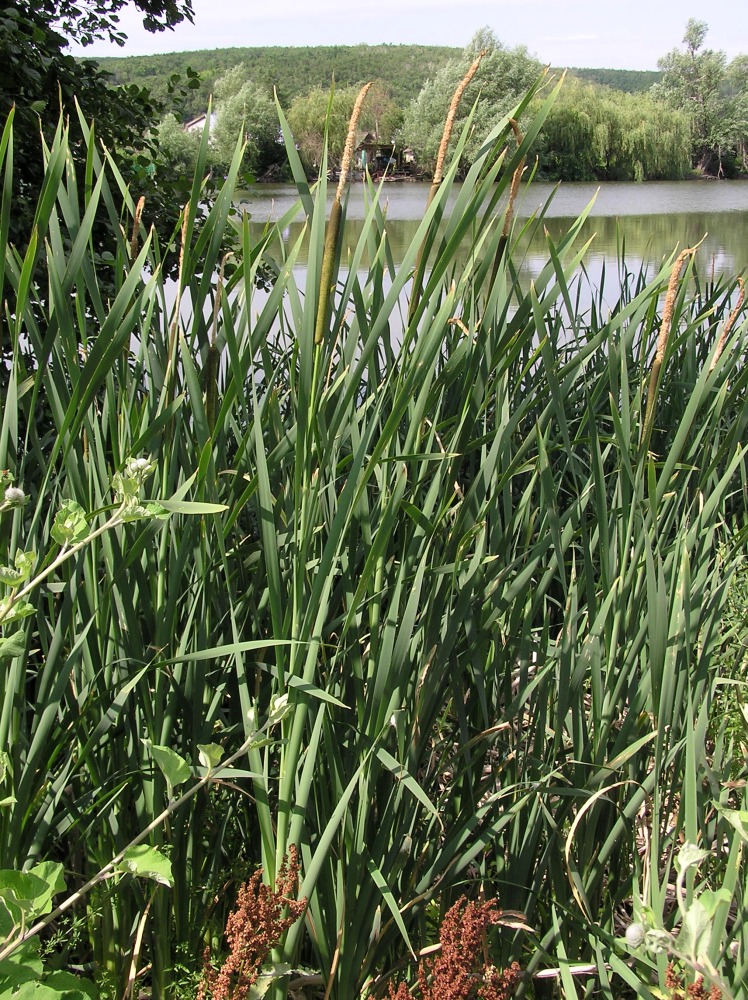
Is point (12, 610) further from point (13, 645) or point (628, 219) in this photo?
point (628, 219)

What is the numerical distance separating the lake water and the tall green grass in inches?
142

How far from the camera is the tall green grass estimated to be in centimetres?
79

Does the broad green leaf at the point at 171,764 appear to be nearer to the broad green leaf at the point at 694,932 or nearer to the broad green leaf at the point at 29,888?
the broad green leaf at the point at 29,888

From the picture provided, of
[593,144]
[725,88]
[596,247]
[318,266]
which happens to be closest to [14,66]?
[318,266]

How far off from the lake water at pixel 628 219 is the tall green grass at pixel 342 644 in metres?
3.62

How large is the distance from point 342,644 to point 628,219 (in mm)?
13531

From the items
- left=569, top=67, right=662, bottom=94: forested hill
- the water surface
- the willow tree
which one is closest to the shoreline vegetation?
the willow tree

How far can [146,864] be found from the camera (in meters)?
0.69

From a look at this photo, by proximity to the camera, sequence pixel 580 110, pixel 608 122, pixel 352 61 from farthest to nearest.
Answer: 1. pixel 352 61
2. pixel 608 122
3. pixel 580 110

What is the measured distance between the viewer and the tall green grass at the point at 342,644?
787mm

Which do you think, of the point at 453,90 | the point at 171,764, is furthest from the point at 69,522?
the point at 453,90

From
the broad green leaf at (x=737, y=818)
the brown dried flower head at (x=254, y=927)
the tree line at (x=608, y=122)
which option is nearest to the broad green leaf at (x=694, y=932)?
the broad green leaf at (x=737, y=818)

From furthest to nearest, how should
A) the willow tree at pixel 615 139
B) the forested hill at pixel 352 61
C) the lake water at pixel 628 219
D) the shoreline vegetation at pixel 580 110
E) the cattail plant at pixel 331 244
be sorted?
the forested hill at pixel 352 61, the willow tree at pixel 615 139, the shoreline vegetation at pixel 580 110, the lake water at pixel 628 219, the cattail plant at pixel 331 244

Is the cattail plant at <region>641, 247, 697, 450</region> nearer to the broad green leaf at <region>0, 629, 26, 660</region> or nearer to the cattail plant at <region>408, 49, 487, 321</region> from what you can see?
the cattail plant at <region>408, 49, 487, 321</region>
